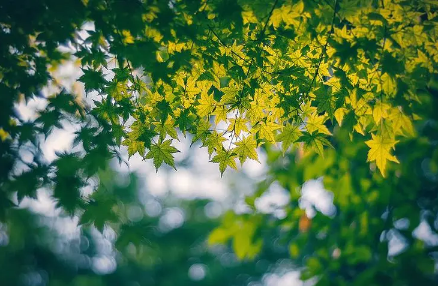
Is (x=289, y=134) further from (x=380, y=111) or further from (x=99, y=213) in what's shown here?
(x=99, y=213)

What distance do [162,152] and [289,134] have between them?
2.60 ft

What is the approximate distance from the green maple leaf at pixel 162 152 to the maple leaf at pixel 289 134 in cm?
66

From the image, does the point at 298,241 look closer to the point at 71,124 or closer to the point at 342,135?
the point at 342,135

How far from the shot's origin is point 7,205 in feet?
4.41

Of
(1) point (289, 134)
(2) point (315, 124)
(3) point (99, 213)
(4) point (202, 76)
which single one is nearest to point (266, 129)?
(1) point (289, 134)

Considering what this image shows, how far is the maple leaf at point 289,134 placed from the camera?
6.72 feet

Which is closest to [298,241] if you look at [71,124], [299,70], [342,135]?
[342,135]

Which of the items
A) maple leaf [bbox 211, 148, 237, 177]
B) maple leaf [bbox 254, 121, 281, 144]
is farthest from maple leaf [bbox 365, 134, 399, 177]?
maple leaf [bbox 211, 148, 237, 177]

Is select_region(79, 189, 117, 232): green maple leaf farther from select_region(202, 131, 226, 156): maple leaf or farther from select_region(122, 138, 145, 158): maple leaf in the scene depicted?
select_region(202, 131, 226, 156): maple leaf

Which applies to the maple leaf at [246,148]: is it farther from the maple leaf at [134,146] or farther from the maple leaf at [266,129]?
the maple leaf at [134,146]

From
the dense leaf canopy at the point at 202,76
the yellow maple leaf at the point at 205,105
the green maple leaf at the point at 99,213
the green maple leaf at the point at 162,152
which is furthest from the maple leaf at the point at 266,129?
the green maple leaf at the point at 99,213

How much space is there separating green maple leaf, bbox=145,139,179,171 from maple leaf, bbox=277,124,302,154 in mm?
662

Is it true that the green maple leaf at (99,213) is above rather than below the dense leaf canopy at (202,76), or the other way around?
below

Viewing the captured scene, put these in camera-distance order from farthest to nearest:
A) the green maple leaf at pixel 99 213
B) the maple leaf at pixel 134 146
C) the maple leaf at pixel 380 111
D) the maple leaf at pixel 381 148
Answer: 1. the maple leaf at pixel 134 146
2. the maple leaf at pixel 381 148
3. the maple leaf at pixel 380 111
4. the green maple leaf at pixel 99 213
